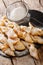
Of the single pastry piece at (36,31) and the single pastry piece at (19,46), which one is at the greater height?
the single pastry piece at (36,31)

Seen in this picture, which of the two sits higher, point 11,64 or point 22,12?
point 22,12

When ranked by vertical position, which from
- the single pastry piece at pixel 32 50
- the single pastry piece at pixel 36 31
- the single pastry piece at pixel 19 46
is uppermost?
the single pastry piece at pixel 36 31

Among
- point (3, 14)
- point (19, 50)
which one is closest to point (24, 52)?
point (19, 50)

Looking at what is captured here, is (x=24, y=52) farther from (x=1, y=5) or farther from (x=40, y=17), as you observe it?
(x=1, y=5)

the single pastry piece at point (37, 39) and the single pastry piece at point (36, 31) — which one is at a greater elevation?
the single pastry piece at point (36, 31)

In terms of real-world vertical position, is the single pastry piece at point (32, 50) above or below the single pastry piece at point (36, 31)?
below

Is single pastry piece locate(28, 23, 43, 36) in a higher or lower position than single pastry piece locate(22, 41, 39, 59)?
higher

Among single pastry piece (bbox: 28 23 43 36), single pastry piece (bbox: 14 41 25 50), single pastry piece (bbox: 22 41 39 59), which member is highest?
single pastry piece (bbox: 28 23 43 36)

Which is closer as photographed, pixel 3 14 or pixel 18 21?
pixel 18 21
